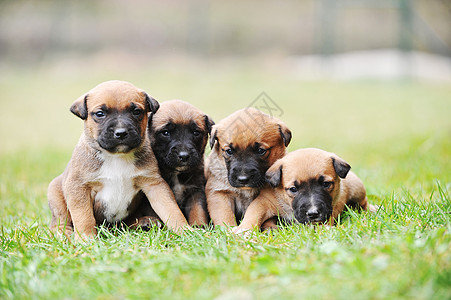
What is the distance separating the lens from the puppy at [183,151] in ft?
17.3

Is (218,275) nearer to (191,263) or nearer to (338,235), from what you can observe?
(191,263)

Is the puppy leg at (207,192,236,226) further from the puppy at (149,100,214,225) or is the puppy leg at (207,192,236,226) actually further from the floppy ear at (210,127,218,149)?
the floppy ear at (210,127,218,149)

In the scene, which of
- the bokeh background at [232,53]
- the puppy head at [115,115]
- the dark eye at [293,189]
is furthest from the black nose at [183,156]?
the bokeh background at [232,53]

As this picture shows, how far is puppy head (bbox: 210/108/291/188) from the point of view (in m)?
5.09

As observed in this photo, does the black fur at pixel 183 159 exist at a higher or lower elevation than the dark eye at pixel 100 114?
lower

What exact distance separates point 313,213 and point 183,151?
142 centimetres

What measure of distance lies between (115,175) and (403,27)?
78.0 feet

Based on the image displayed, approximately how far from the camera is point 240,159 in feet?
17.0

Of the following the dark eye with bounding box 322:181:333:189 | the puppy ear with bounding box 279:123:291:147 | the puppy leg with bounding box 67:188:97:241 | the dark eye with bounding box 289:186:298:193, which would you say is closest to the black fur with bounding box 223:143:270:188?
the puppy ear with bounding box 279:123:291:147

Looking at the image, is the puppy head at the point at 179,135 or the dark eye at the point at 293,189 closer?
the dark eye at the point at 293,189

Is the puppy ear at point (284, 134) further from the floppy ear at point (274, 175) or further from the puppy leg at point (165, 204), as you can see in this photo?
the puppy leg at point (165, 204)

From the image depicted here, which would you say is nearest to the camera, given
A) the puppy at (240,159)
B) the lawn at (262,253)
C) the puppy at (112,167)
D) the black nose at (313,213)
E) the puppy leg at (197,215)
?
the lawn at (262,253)

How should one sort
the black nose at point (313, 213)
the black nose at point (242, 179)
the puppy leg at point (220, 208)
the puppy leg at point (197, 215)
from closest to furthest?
the black nose at point (313, 213), the black nose at point (242, 179), the puppy leg at point (220, 208), the puppy leg at point (197, 215)

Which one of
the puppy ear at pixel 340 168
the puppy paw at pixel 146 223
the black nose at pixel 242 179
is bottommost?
the puppy paw at pixel 146 223
